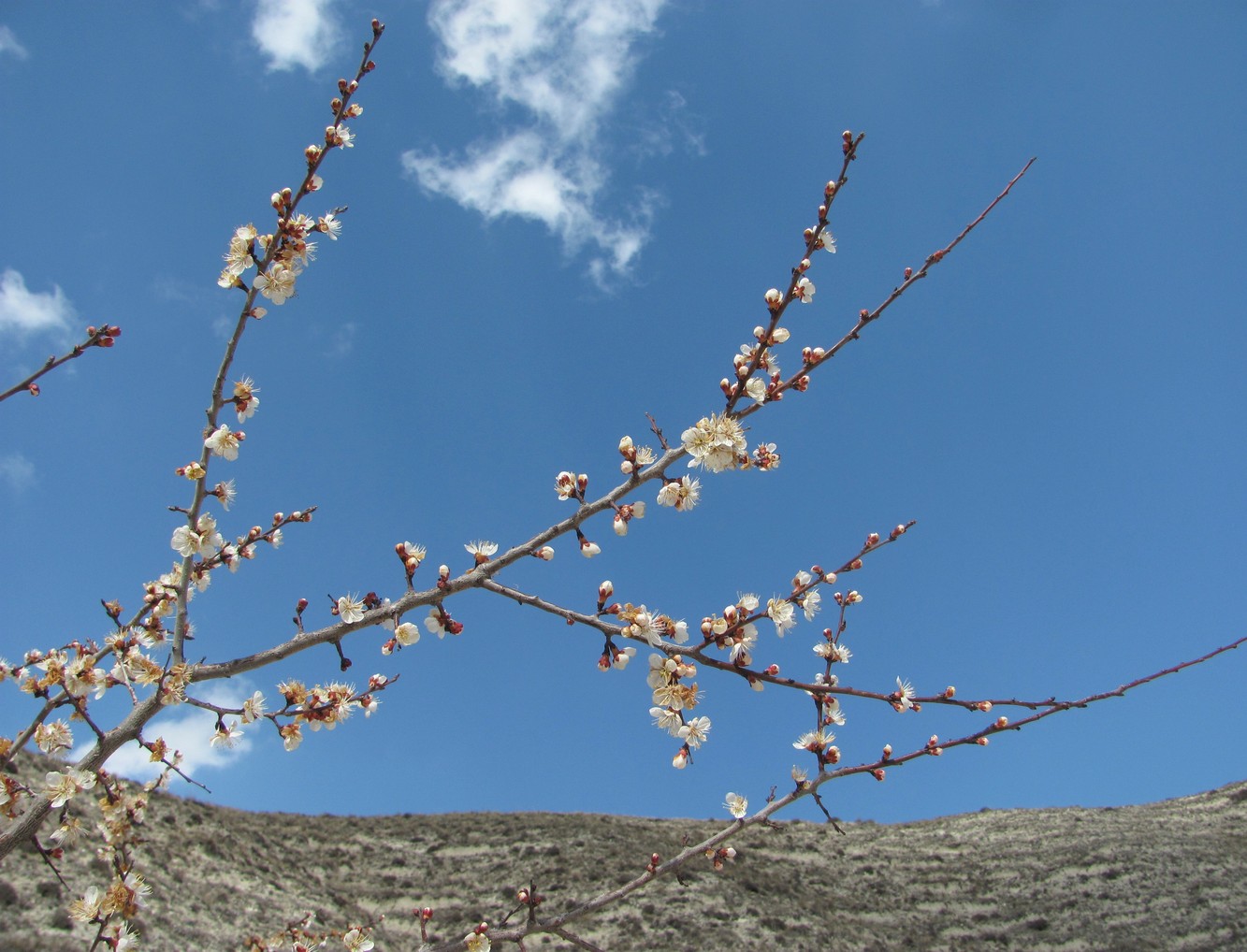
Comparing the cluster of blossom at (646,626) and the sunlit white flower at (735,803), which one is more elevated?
the cluster of blossom at (646,626)

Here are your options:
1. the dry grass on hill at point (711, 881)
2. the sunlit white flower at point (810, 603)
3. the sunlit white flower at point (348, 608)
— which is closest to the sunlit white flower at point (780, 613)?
the sunlit white flower at point (810, 603)

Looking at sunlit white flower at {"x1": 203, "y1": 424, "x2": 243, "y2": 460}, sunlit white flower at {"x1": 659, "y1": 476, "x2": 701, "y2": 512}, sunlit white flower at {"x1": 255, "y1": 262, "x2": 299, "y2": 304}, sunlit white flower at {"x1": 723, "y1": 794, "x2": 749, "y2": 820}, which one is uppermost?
sunlit white flower at {"x1": 255, "y1": 262, "x2": 299, "y2": 304}

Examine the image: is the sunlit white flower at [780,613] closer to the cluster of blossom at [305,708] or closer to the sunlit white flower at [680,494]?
the sunlit white flower at [680,494]

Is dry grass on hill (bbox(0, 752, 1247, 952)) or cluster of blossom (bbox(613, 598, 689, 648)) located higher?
dry grass on hill (bbox(0, 752, 1247, 952))

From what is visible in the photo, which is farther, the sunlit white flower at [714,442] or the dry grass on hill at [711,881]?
the dry grass on hill at [711,881]

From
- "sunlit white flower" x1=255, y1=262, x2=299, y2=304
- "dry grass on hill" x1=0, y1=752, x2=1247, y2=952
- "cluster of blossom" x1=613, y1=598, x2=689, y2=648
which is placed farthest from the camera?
"dry grass on hill" x1=0, y1=752, x2=1247, y2=952

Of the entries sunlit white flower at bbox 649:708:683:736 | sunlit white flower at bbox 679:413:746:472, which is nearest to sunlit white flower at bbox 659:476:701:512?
sunlit white flower at bbox 679:413:746:472

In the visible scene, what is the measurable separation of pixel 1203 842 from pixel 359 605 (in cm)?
2933

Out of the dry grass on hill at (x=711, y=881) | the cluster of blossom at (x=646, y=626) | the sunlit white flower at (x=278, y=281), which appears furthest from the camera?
the dry grass on hill at (x=711, y=881)

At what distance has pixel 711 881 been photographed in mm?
22266

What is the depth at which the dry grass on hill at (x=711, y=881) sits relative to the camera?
17.5m

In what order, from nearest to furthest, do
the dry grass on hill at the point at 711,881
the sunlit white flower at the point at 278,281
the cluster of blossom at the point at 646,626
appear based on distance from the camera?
1. the cluster of blossom at the point at 646,626
2. the sunlit white flower at the point at 278,281
3. the dry grass on hill at the point at 711,881

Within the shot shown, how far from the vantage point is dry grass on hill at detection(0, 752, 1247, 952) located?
17.5m

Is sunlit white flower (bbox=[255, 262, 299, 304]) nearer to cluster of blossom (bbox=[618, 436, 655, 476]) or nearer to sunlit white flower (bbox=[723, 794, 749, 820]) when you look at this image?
cluster of blossom (bbox=[618, 436, 655, 476])
